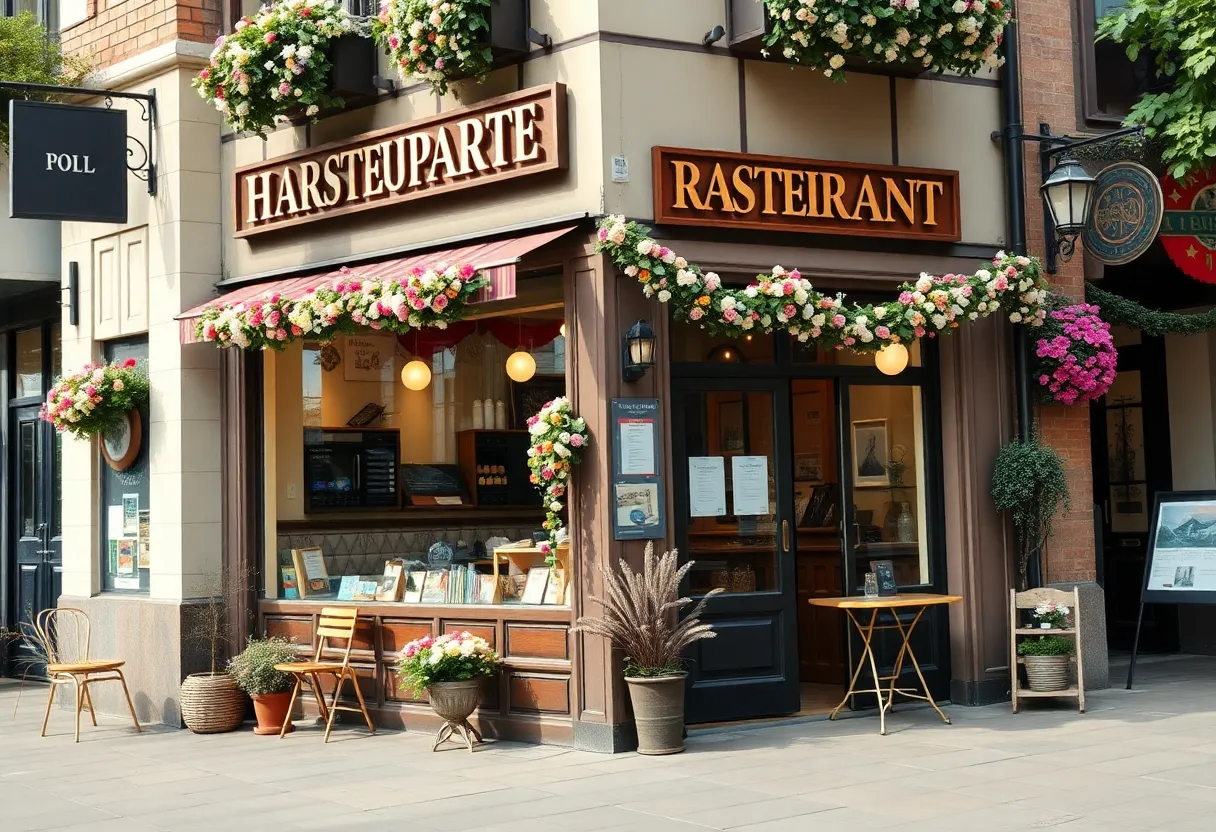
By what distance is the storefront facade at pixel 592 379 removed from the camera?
8.93 metres

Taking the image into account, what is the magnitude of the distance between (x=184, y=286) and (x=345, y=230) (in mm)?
1543

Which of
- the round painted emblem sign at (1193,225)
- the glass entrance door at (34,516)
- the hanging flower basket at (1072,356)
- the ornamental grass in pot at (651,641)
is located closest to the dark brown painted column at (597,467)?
the ornamental grass in pot at (651,641)

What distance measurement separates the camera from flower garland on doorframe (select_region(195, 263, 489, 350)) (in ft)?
28.6

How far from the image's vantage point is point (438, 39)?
9.03 meters

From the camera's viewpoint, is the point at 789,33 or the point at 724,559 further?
the point at 724,559

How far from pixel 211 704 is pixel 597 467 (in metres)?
3.61

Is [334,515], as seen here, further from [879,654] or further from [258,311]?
[879,654]

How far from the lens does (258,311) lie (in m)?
9.95

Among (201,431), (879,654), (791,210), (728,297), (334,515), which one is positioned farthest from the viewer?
(334,515)

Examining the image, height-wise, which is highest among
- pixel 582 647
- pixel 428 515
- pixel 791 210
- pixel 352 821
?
pixel 791 210

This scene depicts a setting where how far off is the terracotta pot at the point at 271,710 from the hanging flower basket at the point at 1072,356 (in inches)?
232

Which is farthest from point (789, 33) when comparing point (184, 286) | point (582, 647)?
point (184, 286)

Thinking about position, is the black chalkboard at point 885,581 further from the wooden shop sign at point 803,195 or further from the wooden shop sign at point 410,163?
the wooden shop sign at point 410,163

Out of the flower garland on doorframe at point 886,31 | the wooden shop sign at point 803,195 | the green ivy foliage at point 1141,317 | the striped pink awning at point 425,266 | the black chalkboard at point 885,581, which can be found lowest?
the black chalkboard at point 885,581
